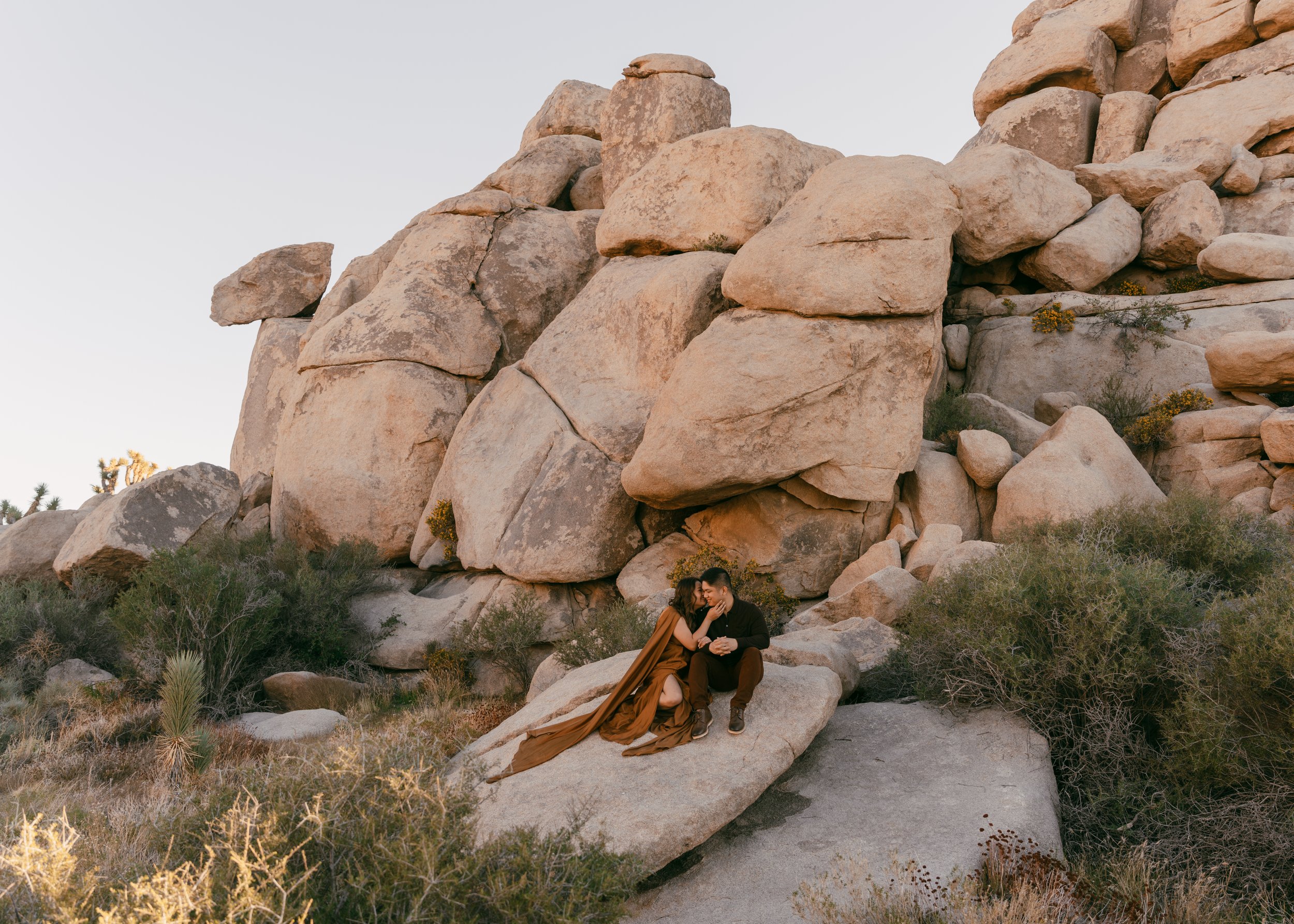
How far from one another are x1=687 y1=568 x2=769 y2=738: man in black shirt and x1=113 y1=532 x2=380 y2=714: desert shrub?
7788 mm

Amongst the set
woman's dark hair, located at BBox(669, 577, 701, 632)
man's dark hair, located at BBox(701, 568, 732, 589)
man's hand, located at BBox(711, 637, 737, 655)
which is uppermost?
man's dark hair, located at BBox(701, 568, 732, 589)

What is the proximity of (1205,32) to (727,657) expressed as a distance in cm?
2148

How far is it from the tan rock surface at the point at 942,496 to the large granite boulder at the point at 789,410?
0.81m

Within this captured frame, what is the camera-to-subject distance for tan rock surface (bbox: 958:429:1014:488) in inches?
510

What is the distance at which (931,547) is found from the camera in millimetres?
11828

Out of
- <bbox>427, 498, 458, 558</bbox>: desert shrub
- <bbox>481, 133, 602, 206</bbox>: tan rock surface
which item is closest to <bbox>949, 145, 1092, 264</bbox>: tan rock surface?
<bbox>481, 133, 602, 206</bbox>: tan rock surface

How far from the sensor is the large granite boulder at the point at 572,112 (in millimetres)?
23391

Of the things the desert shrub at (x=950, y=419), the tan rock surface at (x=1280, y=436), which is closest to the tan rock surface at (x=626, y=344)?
the desert shrub at (x=950, y=419)

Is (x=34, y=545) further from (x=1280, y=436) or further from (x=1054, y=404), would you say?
(x=1280, y=436)

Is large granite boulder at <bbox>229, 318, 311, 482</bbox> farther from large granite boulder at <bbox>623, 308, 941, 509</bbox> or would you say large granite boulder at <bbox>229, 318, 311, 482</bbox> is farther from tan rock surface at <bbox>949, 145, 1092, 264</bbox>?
tan rock surface at <bbox>949, 145, 1092, 264</bbox>

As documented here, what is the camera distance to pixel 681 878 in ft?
19.9

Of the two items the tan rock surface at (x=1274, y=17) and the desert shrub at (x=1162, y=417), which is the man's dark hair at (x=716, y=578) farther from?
the tan rock surface at (x=1274, y=17)

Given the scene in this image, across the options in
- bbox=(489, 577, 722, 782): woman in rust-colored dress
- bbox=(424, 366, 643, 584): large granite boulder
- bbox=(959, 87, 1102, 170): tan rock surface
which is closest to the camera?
bbox=(489, 577, 722, 782): woman in rust-colored dress

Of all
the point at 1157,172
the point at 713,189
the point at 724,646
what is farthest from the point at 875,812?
the point at 1157,172
